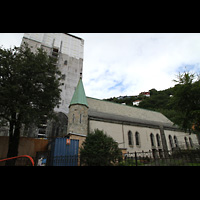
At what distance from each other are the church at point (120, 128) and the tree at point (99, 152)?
4.34 m

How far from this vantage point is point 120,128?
77.7 ft

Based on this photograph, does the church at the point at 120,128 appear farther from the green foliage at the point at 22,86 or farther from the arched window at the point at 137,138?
the green foliage at the point at 22,86

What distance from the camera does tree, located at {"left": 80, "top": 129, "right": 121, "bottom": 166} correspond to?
488 inches

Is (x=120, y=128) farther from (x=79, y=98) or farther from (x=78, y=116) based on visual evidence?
(x=79, y=98)

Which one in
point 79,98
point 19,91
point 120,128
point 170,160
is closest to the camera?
point 170,160

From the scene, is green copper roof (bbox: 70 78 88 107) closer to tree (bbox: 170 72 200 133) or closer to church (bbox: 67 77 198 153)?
church (bbox: 67 77 198 153)

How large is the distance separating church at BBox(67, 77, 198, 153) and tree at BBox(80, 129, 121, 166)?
14.2 feet

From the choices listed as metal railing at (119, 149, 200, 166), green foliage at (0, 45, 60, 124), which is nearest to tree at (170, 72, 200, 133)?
metal railing at (119, 149, 200, 166)

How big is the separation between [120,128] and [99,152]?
11.4 m

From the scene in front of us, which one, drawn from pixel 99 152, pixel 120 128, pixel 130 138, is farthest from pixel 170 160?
pixel 130 138

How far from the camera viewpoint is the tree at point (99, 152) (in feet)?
40.7

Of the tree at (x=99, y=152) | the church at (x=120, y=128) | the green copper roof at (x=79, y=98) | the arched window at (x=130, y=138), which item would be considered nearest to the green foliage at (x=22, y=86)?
the green copper roof at (x=79, y=98)
